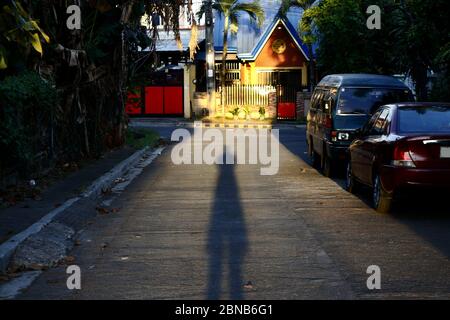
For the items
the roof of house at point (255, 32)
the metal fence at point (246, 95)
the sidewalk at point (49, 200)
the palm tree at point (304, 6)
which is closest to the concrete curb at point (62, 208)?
the sidewalk at point (49, 200)

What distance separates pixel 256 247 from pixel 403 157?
2.87m

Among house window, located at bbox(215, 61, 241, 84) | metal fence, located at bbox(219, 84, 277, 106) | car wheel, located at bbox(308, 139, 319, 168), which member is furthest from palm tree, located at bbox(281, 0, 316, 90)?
car wheel, located at bbox(308, 139, 319, 168)

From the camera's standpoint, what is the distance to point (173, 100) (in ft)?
154

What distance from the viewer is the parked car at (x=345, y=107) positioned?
52.6 ft

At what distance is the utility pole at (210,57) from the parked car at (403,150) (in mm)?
30029

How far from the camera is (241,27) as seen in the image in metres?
49.9

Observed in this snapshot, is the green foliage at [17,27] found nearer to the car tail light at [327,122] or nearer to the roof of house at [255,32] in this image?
the car tail light at [327,122]

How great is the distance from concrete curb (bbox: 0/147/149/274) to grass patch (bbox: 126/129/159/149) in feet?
11.6

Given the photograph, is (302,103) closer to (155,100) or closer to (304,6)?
(304,6)

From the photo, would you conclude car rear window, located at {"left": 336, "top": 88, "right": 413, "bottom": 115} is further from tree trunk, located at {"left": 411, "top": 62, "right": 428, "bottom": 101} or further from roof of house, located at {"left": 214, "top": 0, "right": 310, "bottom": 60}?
roof of house, located at {"left": 214, "top": 0, "right": 310, "bottom": 60}

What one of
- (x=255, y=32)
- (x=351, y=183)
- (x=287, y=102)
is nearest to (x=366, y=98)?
(x=351, y=183)

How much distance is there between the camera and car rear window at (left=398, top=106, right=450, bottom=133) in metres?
11.5

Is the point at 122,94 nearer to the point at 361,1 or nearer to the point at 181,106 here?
the point at 361,1

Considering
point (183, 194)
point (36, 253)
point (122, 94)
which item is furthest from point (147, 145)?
point (36, 253)
